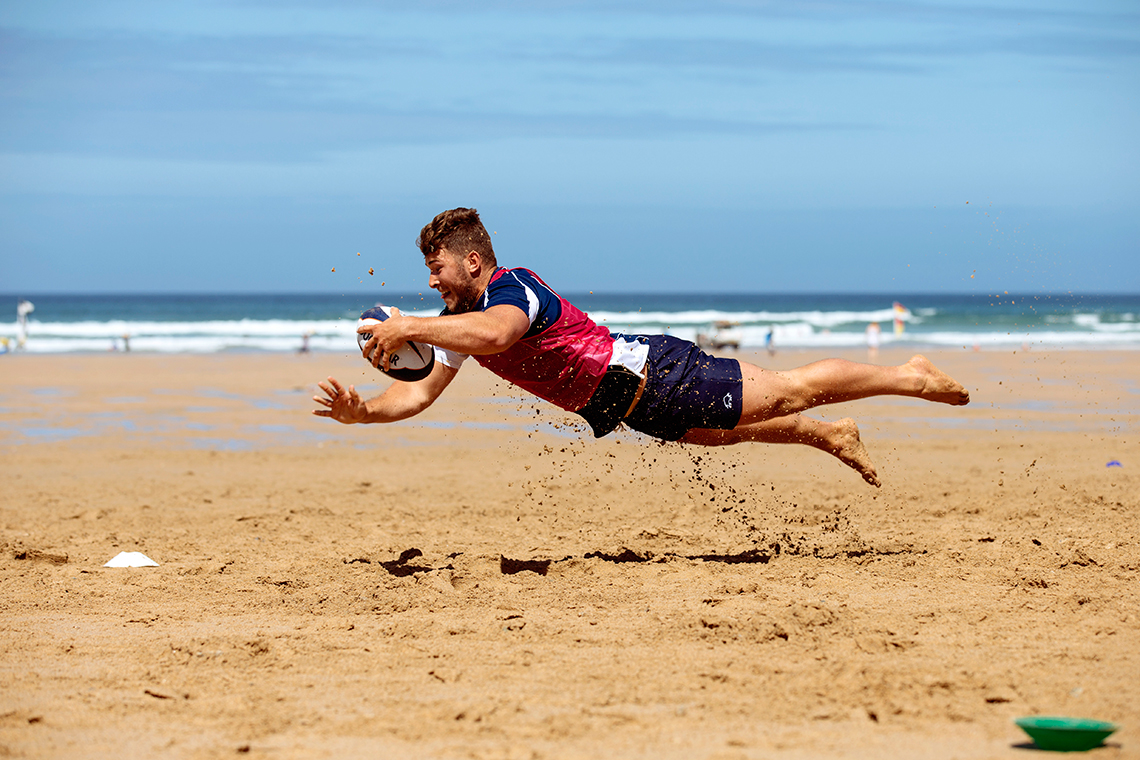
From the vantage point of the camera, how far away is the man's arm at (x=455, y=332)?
483 centimetres

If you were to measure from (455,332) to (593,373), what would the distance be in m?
0.96

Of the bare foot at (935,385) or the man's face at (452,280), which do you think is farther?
the bare foot at (935,385)

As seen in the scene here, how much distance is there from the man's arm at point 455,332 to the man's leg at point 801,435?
1.49 metres

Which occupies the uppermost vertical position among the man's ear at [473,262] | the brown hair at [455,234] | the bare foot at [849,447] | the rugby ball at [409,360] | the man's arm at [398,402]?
the brown hair at [455,234]

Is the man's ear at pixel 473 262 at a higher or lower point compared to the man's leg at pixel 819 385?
higher

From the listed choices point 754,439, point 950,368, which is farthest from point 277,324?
point 754,439

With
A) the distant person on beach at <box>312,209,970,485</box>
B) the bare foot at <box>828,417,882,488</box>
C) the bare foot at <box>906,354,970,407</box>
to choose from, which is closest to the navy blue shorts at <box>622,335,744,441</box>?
the distant person on beach at <box>312,209,970,485</box>

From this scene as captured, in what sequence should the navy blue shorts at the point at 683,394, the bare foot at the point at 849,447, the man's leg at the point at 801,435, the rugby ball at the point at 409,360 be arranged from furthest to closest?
the bare foot at the point at 849,447 → the man's leg at the point at 801,435 → the navy blue shorts at the point at 683,394 → the rugby ball at the point at 409,360

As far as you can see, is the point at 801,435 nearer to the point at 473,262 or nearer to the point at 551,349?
the point at 551,349

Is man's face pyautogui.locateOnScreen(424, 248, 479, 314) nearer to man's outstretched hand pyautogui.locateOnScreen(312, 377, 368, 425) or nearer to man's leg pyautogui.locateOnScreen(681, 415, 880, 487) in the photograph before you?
man's outstretched hand pyautogui.locateOnScreen(312, 377, 368, 425)

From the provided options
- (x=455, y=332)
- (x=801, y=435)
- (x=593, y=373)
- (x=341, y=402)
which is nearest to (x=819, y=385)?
(x=801, y=435)

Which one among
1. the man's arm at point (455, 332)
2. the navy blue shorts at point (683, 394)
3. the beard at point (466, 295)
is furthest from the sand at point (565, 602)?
the beard at point (466, 295)

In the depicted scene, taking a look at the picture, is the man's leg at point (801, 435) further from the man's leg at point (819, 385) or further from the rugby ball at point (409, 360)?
the rugby ball at point (409, 360)

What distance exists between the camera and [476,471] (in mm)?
10195
